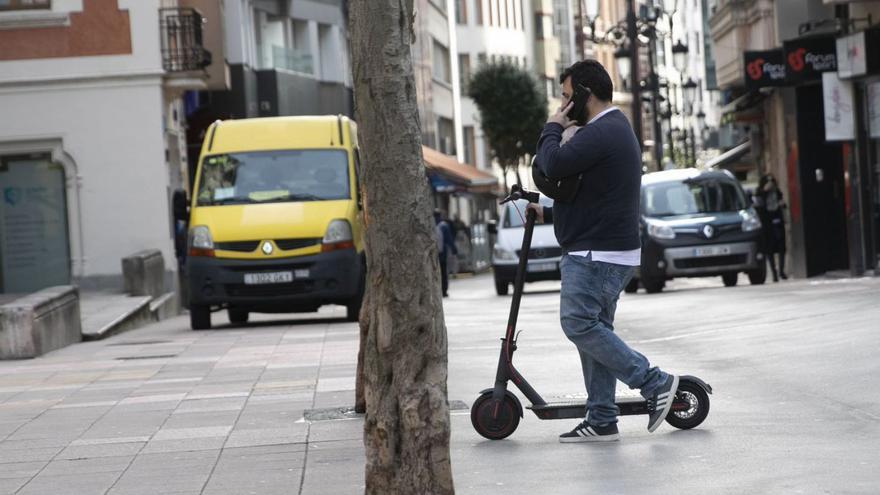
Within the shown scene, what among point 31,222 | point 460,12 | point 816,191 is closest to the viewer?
point 31,222

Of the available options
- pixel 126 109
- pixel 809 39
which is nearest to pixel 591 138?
pixel 809 39

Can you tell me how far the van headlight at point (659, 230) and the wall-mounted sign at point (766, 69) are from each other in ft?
15.9

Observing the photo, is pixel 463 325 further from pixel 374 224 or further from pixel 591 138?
pixel 374 224

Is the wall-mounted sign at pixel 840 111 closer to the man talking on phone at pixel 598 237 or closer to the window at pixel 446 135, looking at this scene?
the man talking on phone at pixel 598 237

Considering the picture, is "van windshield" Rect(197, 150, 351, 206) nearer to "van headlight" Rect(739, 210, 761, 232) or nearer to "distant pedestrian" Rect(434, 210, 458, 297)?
"van headlight" Rect(739, 210, 761, 232)

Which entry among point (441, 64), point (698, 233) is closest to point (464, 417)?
point (698, 233)

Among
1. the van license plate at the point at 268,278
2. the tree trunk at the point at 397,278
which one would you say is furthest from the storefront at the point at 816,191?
the tree trunk at the point at 397,278

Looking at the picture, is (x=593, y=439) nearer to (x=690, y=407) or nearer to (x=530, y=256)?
(x=690, y=407)

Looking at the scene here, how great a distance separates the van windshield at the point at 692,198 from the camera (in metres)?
29.4

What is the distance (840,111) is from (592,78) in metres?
20.6

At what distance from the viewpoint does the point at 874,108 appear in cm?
2864

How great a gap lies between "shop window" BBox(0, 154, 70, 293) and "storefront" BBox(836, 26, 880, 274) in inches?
532

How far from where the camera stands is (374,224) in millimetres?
6871

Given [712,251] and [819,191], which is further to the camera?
[819,191]
